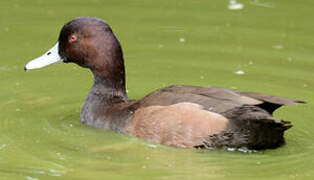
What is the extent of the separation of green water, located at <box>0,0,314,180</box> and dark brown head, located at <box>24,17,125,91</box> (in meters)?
0.57

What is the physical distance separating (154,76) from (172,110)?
2.24m

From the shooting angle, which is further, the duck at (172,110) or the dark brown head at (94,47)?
the dark brown head at (94,47)

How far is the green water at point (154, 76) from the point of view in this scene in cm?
659

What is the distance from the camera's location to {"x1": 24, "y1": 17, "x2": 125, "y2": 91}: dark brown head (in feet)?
26.2

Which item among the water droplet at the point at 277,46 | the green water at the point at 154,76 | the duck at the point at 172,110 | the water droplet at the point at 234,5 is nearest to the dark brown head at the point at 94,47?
the duck at the point at 172,110

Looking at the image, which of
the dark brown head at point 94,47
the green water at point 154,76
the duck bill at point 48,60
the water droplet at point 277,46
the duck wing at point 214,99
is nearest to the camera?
the green water at point 154,76

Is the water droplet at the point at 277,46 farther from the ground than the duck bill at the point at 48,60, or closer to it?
closer to it

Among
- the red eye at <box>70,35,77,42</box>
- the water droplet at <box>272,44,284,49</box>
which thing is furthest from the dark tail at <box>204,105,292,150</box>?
the water droplet at <box>272,44,284,49</box>

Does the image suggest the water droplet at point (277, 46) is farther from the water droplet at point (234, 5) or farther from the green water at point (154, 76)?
the water droplet at point (234, 5)

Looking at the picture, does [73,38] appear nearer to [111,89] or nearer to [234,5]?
[111,89]

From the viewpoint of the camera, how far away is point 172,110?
7.09 meters

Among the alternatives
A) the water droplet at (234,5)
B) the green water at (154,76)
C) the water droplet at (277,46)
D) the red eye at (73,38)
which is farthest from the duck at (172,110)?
the water droplet at (234,5)

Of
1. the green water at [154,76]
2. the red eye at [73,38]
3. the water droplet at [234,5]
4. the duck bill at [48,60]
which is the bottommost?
the green water at [154,76]

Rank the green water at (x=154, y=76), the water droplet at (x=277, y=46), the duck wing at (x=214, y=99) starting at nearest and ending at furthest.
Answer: the green water at (x=154, y=76) → the duck wing at (x=214, y=99) → the water droplet at (x=277, y=46)
